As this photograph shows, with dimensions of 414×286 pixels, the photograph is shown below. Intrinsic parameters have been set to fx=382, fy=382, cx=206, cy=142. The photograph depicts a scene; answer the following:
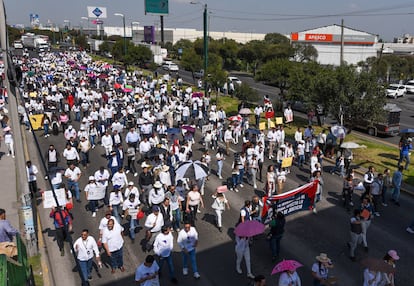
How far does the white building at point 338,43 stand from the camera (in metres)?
84.6

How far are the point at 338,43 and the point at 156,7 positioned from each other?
4213 cm

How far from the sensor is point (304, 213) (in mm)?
13289

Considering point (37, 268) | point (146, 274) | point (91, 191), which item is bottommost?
point (37, 268)

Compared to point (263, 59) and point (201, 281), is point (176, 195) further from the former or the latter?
point (263, 59)

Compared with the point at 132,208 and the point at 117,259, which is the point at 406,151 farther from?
the point at 117,259

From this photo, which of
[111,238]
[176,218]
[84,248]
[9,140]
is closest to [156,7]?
[9,140]

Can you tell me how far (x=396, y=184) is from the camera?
549 inches

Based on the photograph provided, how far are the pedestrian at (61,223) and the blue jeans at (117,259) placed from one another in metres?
1.46

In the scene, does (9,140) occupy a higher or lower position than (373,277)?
higher

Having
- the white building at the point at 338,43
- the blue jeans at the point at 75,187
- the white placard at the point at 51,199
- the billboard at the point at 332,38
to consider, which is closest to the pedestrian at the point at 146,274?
the white placard at the point at 51,199

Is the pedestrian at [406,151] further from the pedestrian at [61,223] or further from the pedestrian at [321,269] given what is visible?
the pedestrian at [61,223]

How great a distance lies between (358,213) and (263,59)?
6501cm

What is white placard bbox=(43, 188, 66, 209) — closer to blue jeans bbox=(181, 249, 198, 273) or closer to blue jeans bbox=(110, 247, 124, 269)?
blue jeans bbox=(110, 247, 124, 269)

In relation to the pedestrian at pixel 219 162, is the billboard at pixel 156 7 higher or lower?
higher
